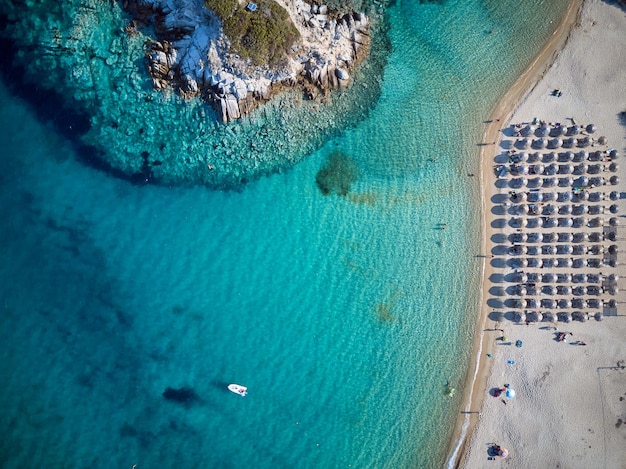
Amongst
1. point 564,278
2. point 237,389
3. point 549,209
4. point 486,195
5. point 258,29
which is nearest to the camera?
point 258,29

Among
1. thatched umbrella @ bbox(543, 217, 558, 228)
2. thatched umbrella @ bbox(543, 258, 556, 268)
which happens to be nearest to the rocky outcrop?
thatched umbrella @ bbox(543, 217, 558, 228)

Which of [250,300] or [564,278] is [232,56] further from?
[564,278]

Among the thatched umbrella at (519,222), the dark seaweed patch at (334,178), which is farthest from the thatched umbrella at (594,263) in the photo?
the dark seaweed patch at (334,178)

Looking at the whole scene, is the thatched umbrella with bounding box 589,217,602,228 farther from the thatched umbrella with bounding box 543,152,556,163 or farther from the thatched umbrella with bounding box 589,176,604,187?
the thatched umbrella with bounding box 543,152,556,163

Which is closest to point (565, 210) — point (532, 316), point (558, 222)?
point (558, 222)

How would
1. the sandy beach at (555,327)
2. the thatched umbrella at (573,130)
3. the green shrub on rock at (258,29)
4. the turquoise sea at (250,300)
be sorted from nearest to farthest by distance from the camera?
the green shrub on rock at (258,29) → the turquoise sea at (250,300) → the sandy beach at (555,327) → the thatched umbrella at (573,130)

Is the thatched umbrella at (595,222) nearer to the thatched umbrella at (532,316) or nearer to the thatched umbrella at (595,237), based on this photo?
the thatched umbrella at (595,237)
